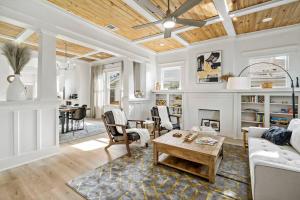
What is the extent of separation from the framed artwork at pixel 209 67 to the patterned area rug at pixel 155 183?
2747 mm

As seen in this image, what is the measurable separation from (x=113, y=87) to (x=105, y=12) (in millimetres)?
4548

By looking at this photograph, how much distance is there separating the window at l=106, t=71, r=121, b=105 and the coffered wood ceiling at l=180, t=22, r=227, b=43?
383 cm

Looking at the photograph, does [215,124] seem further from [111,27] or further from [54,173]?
[54,173]

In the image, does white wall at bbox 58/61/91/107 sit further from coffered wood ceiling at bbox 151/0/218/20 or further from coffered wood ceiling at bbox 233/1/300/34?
coffered wood ceiling at bbox 233/1/300/34

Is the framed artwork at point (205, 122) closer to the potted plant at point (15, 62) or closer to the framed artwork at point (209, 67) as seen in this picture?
the framed artwork at point (209, 67)

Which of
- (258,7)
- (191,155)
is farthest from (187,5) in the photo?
(191,155)

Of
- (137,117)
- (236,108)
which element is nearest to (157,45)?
(137,117)

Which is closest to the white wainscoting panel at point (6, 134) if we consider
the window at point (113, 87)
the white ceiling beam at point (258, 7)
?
the white ceiling beam at point (258, 7)

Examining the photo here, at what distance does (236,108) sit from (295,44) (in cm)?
207

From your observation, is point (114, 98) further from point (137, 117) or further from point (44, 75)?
point (44, 75)

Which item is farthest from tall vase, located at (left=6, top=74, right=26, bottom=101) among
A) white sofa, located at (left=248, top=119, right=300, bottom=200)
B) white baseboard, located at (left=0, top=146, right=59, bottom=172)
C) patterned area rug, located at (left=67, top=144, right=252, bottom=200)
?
white sofa, located at (left=248, top=119, right=300, bottom=200)

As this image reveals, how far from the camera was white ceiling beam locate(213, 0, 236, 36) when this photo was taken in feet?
8.80

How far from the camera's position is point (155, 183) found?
2092 mm

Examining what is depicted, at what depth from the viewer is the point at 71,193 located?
1887 millimetres
